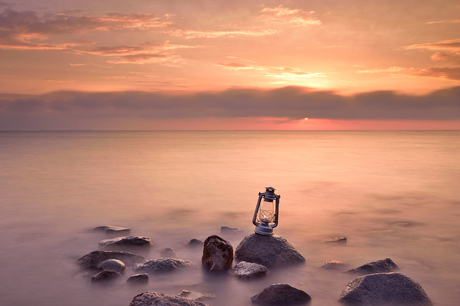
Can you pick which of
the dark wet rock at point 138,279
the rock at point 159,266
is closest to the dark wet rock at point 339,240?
the rock at point 159,266

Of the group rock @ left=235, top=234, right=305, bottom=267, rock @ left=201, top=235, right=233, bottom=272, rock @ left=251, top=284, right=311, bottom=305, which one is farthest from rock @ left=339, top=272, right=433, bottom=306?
rock @ left=201, top=235, right=233, bottom=272

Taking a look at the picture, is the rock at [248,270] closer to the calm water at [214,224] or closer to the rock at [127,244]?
the calm water at [214,224]

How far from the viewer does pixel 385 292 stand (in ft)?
17.8

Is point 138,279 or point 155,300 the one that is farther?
point 138,279

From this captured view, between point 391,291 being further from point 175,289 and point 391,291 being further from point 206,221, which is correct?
point 206,221

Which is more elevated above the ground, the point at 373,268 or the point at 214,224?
the point at 373,268

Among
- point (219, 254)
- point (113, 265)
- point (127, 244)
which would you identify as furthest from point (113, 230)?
point (219, 254)

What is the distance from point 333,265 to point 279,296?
7.19ft

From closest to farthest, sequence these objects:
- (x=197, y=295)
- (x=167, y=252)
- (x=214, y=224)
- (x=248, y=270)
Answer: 1. (x=197, y=295)
2. (x=248, y=270)
3. (x=167, y=252)
4. (x=214, y=224)

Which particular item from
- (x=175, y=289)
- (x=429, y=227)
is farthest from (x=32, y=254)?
(x=429, y=227)

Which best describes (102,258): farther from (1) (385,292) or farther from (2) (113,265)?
(1) (385,292)

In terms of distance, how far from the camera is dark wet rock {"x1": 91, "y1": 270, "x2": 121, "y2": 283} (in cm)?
621

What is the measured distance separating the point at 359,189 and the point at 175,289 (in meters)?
14.9

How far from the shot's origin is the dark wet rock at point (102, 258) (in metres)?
6.85
